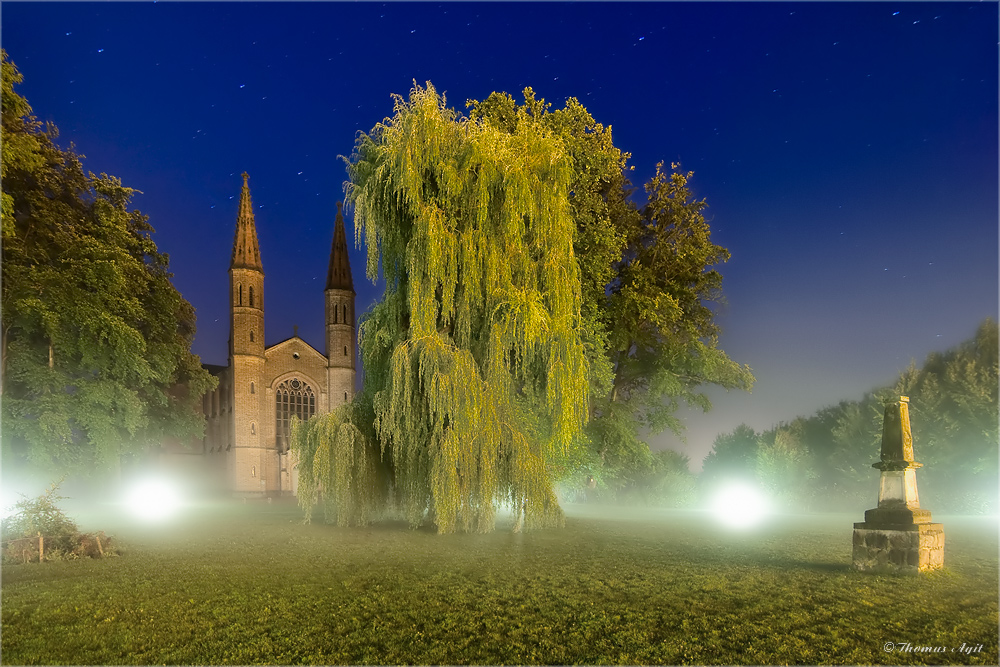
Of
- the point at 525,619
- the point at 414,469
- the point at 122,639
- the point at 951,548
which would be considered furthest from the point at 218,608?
the point at 951,548

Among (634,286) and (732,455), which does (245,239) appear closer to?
(634,286)

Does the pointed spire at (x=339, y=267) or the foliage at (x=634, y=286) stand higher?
the pointed spire at (x=339, y=267)

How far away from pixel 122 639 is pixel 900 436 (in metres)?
10.4

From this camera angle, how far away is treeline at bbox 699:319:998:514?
26.6 meters

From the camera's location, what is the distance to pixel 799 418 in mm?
45188

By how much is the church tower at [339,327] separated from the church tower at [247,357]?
4.81 meters

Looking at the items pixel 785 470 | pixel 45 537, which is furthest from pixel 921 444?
pixel 45 537

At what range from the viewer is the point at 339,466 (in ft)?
46.1

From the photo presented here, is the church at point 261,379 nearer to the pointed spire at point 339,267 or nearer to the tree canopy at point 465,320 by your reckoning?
the pointed spire at point 339,267

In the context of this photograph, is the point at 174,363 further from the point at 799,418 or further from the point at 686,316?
the point at 799,418

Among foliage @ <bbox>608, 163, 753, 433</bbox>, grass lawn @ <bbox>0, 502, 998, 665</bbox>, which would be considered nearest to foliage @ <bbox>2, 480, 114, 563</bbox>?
grass lawn @ <bbox>0, 502, 998, 665</bbox>

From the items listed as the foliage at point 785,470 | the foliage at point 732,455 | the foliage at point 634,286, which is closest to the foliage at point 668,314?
the foliage at point 634,286

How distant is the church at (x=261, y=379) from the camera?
44031 mm

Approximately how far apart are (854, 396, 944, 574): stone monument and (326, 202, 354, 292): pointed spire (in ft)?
140
